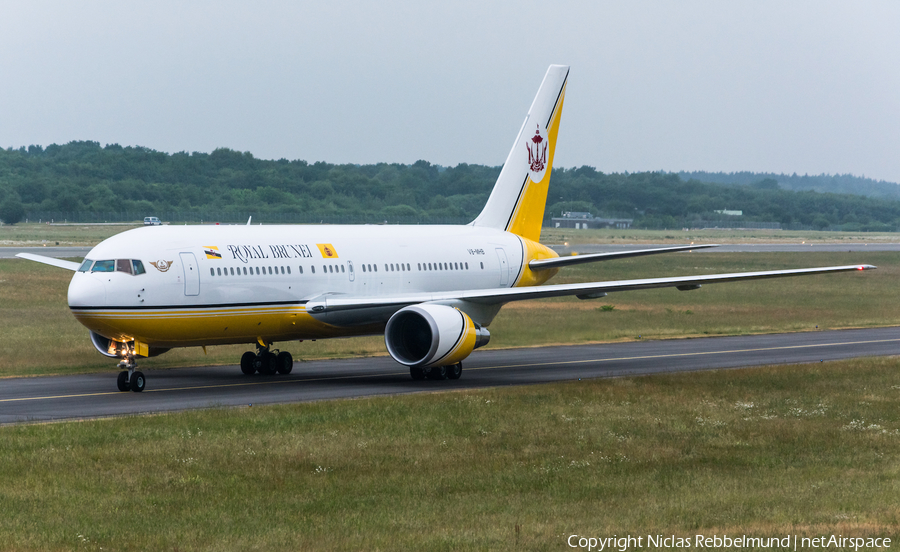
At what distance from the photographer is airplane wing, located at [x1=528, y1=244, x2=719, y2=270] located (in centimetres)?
3218

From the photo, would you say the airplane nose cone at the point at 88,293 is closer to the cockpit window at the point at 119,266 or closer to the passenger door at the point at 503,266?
the cockpit window at the point at 119,266

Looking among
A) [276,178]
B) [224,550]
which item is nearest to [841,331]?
[224,550]

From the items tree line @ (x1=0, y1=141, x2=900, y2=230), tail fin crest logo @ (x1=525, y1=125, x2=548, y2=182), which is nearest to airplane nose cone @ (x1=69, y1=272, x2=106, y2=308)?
tail fin crest logo @ (x1=525, y1=125, x2=548, y2=182)

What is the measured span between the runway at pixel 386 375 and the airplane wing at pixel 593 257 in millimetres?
2970

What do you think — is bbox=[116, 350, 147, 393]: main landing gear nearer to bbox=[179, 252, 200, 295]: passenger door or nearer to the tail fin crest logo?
bbox=[179, 252, 200, 295]: passenger door

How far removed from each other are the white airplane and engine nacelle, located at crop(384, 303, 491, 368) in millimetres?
30

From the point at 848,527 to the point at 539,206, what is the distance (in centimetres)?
2646

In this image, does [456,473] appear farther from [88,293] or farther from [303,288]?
[303,288]

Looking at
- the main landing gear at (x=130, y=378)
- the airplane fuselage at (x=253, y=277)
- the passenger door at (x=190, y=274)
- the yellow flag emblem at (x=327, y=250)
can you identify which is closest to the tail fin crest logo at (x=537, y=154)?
the airplane fuselage at (x=253, y=277)

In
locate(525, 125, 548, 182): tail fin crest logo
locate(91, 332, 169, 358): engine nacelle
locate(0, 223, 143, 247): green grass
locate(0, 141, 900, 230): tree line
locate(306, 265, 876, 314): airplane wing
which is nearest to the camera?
locate(91, 332, 169, 358): engine nacelle

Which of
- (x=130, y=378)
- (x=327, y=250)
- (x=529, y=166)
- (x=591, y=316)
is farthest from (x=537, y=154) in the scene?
(x=130, y=378)

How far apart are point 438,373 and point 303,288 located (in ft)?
13.9

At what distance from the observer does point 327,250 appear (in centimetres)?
3103

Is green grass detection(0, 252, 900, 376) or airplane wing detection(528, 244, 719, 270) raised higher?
airplane wing detection(528, 244, 719, 270)
